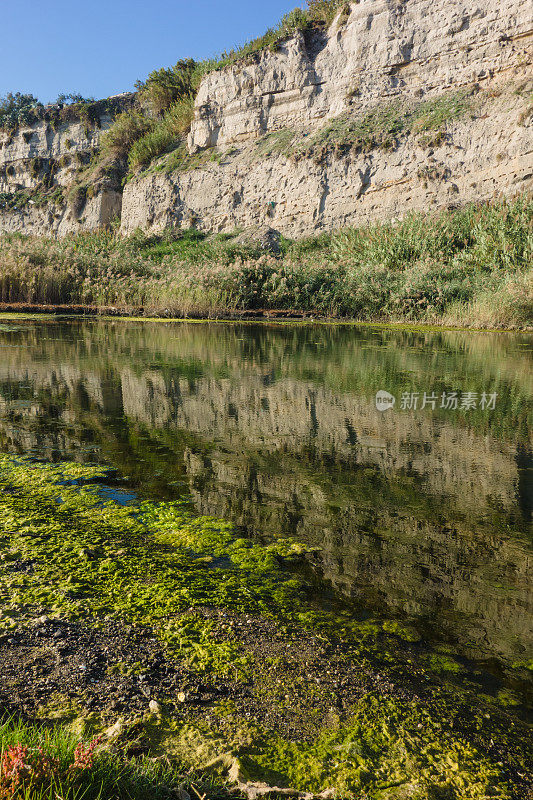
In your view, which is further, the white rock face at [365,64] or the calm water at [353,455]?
the white rock face at [365,64]

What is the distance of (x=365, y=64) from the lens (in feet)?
82.8

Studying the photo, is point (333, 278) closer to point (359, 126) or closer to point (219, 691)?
point (359, 126)

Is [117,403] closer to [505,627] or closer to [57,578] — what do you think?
[57,578]

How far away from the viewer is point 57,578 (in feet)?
7.07

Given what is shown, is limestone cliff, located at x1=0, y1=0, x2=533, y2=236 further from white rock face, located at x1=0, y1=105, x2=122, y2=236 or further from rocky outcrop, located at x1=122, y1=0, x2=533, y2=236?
white rock face, located at x1=0, y1=105, x2=122, y2=236

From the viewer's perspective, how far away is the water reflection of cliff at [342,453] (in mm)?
2199

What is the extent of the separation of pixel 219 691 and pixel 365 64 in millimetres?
29836

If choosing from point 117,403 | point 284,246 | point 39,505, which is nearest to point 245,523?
point 39,505

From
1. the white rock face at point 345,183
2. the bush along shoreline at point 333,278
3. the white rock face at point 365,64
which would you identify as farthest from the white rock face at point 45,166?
the bush along shoreline at point 333,278

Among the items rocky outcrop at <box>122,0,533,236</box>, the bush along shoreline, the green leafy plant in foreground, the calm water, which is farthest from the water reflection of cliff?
rocky outcrop at <box>122,0,533,236</box>

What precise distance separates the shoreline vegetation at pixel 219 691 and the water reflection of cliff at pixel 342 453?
1.00 feet

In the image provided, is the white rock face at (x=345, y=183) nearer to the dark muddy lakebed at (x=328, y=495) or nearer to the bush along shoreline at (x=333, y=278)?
the bush along shoreline at (x=333, y=278)

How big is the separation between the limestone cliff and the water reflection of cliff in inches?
695

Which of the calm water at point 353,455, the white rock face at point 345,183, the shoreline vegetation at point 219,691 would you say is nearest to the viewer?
the shoreline vegetation at point 219,691
